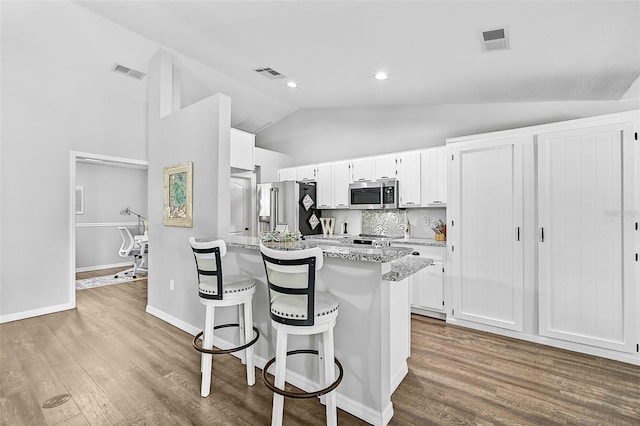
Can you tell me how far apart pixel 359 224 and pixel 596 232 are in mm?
2931

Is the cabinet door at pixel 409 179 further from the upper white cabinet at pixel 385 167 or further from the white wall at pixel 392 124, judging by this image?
the white wall at pixel 392 124

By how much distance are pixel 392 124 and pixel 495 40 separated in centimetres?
253

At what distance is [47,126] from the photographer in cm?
386

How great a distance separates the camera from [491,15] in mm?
1985

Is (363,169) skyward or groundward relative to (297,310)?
skyward

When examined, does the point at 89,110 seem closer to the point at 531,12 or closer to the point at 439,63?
the point at 439,63

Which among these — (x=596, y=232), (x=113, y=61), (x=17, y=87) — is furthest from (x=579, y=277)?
(x=17, y=87)

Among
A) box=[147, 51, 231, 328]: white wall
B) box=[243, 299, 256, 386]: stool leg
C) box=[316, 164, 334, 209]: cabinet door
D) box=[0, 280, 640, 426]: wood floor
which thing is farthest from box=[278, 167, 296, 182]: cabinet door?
box=[243, 299, 256, 386]: stool leg

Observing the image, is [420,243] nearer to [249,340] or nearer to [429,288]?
[429,288]

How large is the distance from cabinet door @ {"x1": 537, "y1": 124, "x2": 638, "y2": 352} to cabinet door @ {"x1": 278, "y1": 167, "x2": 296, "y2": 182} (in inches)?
147

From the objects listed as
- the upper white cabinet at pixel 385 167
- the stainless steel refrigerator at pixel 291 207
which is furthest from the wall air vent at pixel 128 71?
the upper white cabinet at pixel 385 167

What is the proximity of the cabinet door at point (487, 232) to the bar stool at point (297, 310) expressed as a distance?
224cm

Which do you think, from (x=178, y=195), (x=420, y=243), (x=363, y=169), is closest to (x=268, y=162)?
(x=363, y=169)

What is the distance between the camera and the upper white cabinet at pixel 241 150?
489 centimetres
